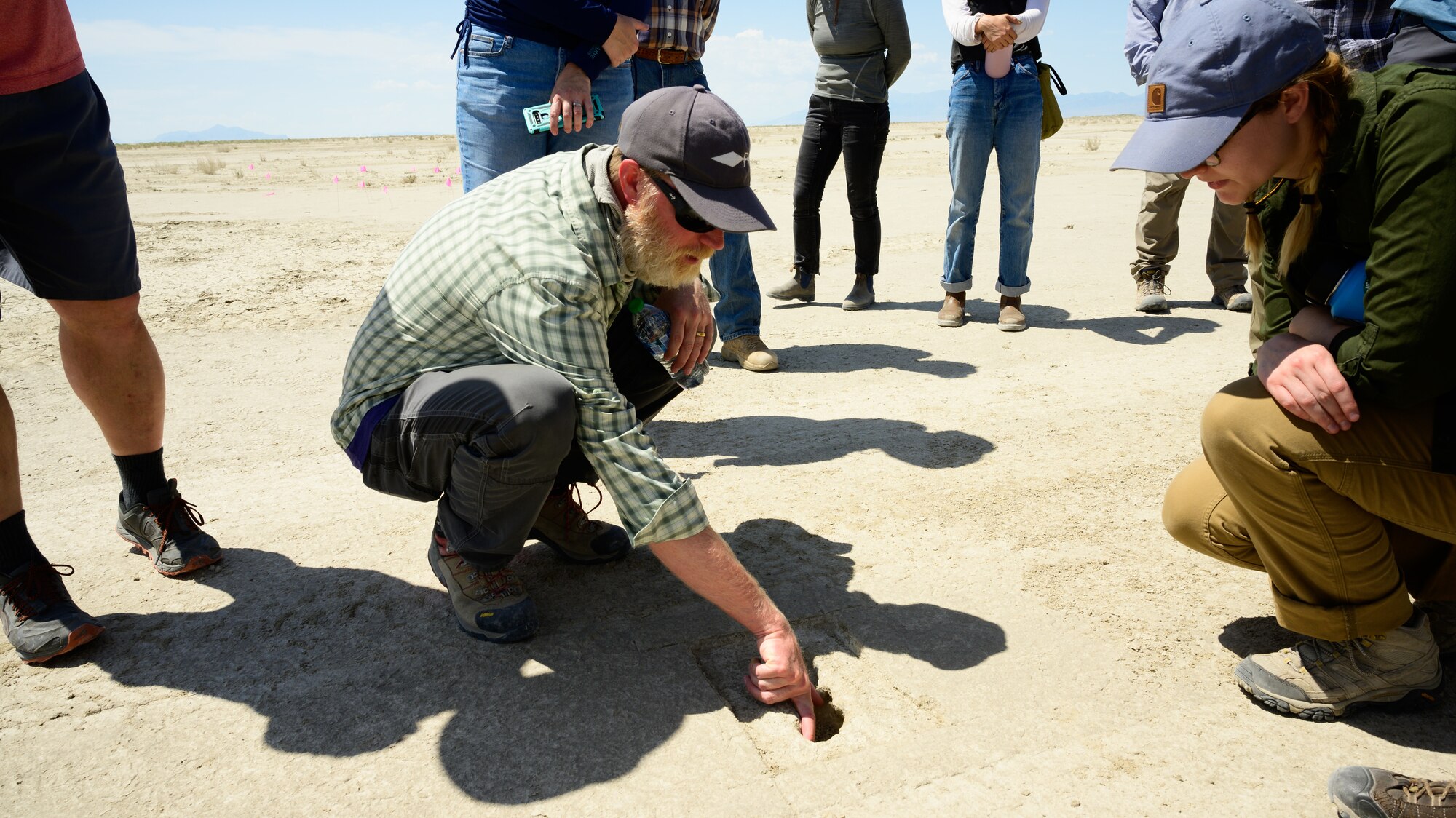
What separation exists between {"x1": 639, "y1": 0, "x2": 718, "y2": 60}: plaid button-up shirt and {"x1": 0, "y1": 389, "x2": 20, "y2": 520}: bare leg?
2.79m

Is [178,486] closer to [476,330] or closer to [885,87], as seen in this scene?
[476,330]

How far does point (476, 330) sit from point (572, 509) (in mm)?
725

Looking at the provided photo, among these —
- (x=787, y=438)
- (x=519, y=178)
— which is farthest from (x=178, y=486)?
(x=787, y=438)

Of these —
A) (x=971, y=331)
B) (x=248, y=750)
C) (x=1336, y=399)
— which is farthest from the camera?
(x=971, y=331)

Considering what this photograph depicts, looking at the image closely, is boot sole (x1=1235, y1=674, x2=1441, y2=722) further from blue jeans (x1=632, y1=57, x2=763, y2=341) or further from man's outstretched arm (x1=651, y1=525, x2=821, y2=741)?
blue jeans (x1=632, y1=57, x2=763, y2=341)

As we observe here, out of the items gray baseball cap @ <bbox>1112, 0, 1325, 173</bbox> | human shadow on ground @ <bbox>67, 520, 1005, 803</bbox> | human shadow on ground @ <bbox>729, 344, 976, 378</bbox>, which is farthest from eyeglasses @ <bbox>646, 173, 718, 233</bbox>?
human shadow on ground @ <bbox>729, 344, 976, 378</bbox>

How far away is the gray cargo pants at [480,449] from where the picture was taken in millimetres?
2133

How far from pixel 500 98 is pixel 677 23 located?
1.23 m

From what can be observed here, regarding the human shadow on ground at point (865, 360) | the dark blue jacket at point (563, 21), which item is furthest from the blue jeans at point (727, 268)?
the dark blue jacket at point (563, 21)

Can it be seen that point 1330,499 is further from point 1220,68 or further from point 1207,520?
point 1220,68

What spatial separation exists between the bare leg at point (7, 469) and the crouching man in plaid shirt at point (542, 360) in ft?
2.62

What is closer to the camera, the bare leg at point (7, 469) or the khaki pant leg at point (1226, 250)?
the bare leg at point (7, 469)

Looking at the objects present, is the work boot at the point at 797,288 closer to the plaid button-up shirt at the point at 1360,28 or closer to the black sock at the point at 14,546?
the plaid button-up shirt at the point at 1360,28

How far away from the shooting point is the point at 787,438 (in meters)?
3.78
